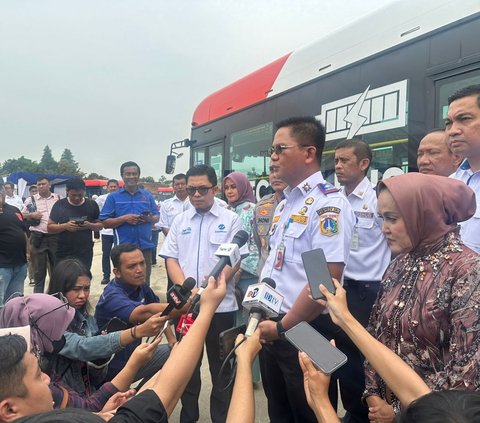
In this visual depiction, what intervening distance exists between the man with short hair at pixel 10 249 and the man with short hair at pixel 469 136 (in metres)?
4.43

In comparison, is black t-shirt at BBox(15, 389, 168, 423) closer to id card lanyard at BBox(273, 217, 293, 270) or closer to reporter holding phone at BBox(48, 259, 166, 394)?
reporter holding phone at BBox(48, 259, 166, 394)

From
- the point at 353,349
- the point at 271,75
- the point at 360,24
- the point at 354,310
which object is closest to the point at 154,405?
the point at 353,349

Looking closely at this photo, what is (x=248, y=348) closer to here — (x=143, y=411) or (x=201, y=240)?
(x=143, y=411)

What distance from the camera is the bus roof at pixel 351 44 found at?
3.03m

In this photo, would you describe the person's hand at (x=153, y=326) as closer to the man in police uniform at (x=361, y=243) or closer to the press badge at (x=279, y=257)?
the press badge at (x=279, y=257)

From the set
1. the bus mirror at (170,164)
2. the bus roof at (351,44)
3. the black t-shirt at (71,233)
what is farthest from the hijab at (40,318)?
the bus mirror at (170,164)

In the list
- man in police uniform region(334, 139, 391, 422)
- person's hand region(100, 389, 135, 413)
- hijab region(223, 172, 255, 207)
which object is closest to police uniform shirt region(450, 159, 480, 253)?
man in police uniform region(334, 139, 391, 422)

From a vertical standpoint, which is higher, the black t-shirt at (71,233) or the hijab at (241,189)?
the hijab at (241,189)

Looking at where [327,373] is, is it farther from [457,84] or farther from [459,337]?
[457,84]

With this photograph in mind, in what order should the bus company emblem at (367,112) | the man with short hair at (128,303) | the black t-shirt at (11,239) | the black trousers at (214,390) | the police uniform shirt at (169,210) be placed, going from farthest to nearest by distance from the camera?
the police uniform shirt at (169,210), the black t-shirt at (11,239), the bus company emblem at (367,112), the black trousers at (214,390), the man with short hair at (128,303)

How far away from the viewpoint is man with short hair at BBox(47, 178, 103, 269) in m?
4.75

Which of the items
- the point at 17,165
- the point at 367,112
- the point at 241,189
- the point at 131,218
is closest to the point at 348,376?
the point at 241,189

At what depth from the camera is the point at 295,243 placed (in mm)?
1885

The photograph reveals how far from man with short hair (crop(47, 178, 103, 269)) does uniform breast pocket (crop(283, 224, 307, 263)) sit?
3.61m
